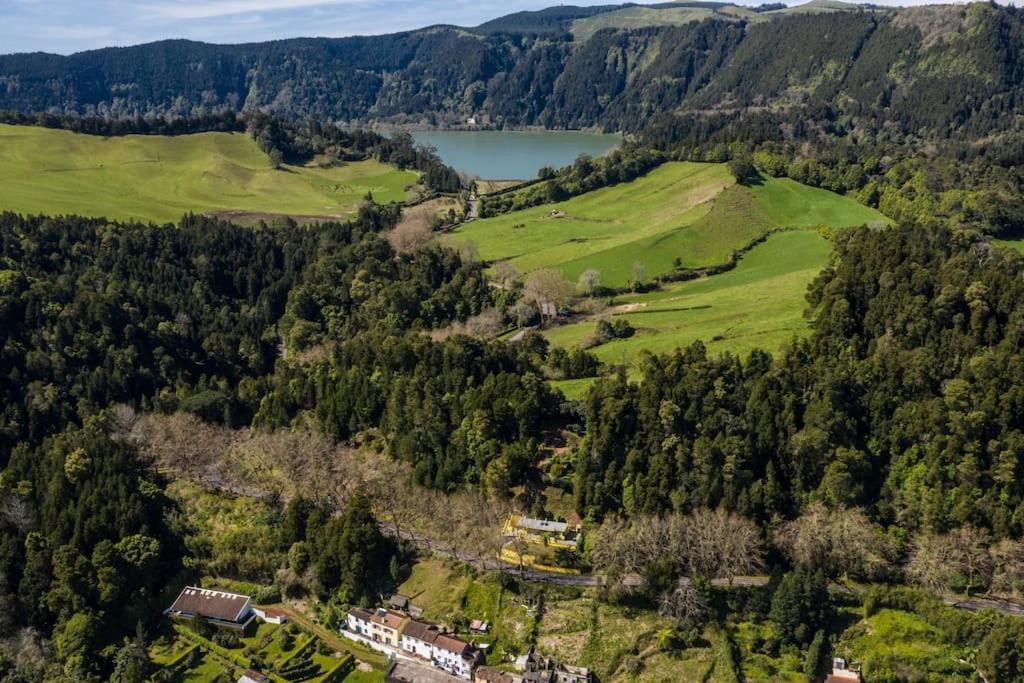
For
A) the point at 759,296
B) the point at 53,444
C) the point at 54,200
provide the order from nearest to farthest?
1. the point at 53,444
2. the point at 759,296
3. the point at 54,200

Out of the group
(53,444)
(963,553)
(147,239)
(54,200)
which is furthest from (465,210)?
(963,553)

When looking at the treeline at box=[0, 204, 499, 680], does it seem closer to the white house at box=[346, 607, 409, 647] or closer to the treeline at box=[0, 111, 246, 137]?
the white house at box=[346, 607, 409, 647]

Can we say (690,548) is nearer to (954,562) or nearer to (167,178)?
(954,562)

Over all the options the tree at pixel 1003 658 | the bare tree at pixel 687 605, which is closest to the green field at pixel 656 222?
the bare tree at pixel 687 605

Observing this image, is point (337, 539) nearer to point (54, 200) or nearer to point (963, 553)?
point (963, 553)

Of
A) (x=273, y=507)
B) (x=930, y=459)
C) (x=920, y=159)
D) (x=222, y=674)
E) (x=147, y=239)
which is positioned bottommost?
(x=222, y=674)

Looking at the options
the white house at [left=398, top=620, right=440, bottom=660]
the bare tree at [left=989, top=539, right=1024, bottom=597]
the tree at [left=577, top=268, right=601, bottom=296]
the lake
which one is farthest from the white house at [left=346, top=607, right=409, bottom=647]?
the lake
